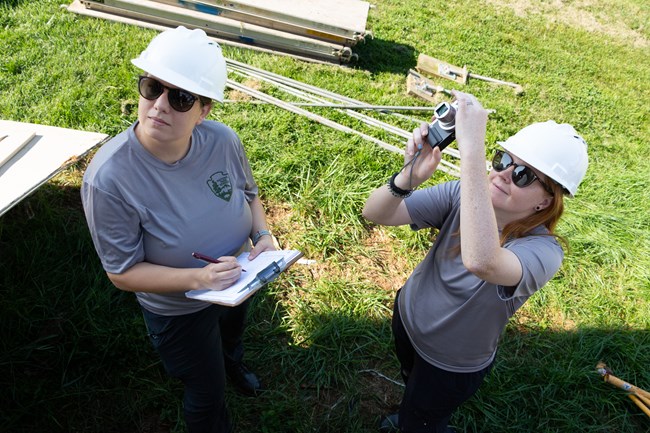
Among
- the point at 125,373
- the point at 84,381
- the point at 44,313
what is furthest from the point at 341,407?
the point at 44,313

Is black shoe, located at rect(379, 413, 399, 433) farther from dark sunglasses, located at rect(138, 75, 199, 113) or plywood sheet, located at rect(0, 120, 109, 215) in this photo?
plywood sheet, located at rect(0, 120, 109, 215)

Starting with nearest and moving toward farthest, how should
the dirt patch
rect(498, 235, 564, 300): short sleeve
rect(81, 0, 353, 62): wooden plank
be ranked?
1. rect(498, 235, 564, 300): short sleeve
2. rect(81, 0, 353, 62): wooden plank
3. the dirt patch

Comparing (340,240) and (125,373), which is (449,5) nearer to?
(340,240)

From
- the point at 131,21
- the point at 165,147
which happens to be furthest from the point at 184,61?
the point at 131,21

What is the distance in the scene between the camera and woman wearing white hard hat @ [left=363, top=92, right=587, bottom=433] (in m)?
1.75

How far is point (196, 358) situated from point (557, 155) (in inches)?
75.9

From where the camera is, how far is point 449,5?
33.8 ft

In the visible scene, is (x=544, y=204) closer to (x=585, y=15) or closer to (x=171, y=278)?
(x=171, y=278)

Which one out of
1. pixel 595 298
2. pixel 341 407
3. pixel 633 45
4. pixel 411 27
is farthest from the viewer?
pixel 633 45

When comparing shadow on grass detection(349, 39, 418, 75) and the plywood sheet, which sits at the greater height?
the plywood sheet

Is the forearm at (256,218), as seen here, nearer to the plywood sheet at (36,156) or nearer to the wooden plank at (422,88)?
the plywood sheet at (36,156)

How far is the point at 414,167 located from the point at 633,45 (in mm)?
12309

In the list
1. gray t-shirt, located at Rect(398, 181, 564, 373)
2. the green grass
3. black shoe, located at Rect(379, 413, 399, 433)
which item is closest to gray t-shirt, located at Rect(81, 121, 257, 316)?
gray t-shirt, located at Rect(398, 181, 564, 373)

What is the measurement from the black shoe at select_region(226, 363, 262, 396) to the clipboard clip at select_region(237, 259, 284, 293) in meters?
1.30
